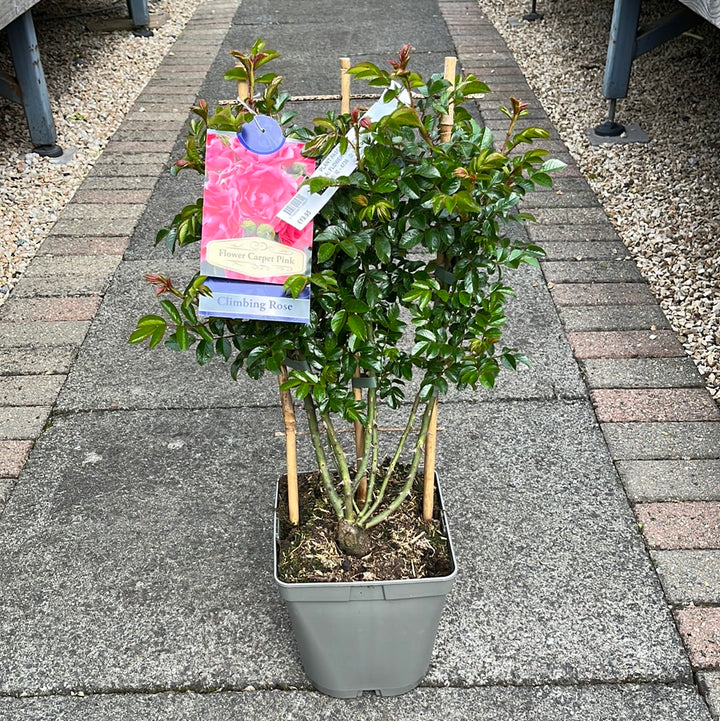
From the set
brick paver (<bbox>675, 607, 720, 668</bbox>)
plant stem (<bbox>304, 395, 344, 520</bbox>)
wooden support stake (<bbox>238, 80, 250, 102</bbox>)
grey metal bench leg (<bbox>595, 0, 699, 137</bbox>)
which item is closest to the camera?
wooden support stake (<bbox>238, 80, 250, 102</bbox>)

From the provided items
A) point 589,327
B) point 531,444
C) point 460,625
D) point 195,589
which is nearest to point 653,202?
point 589,327

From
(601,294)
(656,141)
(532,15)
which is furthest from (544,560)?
(532,15)

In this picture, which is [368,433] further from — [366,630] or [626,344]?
[626,344]

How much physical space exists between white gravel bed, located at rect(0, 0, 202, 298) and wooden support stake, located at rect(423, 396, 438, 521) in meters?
2.22

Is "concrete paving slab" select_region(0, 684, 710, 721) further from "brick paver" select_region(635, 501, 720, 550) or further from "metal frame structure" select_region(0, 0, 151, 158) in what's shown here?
"metal frame structure" select_region(0, 0, 151, 158)

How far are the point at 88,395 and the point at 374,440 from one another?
1.41m

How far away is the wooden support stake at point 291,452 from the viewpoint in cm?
199

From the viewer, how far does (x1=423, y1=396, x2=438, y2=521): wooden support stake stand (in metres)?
2.07

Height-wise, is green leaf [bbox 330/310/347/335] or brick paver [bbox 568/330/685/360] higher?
green leaf [bbox 330/310/347/335]

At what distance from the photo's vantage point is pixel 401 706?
6.61 ft

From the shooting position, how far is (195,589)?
2.30 metres

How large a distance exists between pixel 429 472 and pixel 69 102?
4395 mm

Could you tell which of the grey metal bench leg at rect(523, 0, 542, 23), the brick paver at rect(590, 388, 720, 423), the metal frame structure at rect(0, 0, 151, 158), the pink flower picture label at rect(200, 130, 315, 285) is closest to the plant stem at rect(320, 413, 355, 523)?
the pink flower picture label at rect(200, 130, 315, 285)

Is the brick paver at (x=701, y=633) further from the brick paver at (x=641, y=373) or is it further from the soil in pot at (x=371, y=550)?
the brick paver at (x=641, y=373)
